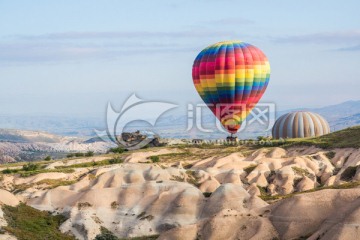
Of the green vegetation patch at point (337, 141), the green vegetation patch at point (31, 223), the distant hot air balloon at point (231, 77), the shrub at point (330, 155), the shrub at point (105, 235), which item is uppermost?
the distant hot air balloon at point (231, 77)

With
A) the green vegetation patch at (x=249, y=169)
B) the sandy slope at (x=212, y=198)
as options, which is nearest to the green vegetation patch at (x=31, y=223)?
the sandy slope at (x=212, y=198)

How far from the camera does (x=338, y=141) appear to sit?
122 metres

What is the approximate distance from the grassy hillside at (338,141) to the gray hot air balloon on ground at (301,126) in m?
21.4

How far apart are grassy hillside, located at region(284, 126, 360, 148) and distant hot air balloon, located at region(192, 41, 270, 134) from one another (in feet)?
38.8

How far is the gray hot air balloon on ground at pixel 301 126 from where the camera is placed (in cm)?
15500

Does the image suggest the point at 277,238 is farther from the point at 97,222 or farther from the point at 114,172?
the point at 114,172

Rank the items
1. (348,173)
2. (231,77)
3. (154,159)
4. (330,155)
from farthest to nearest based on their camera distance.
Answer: (231,77), (154,159), (330,155), (348,173)

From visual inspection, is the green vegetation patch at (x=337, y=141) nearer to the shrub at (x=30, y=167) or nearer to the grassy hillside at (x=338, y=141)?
the grassy hillside at (x=338, y=141)

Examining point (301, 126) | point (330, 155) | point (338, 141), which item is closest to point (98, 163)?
point (330, 155)

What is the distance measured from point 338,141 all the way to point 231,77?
2211cm

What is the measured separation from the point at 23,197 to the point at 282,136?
87.4 m

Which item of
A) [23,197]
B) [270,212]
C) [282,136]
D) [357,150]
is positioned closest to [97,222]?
[23,197]

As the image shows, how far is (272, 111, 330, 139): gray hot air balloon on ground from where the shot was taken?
155 metres

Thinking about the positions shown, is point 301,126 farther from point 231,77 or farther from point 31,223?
point 31,223
